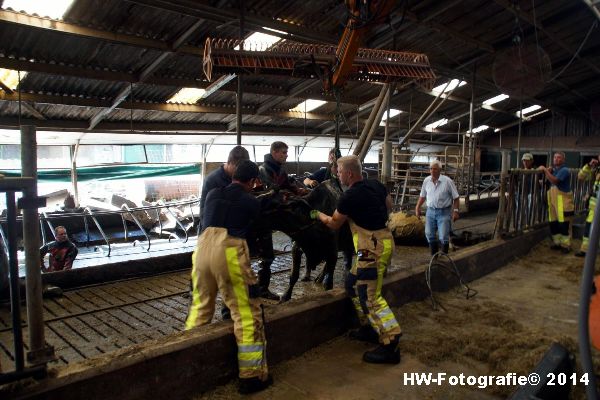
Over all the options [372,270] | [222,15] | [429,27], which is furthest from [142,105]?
[372,270]

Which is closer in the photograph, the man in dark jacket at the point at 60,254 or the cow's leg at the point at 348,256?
the cow's leg at the point at 348,256

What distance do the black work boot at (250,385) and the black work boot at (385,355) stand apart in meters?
0.91

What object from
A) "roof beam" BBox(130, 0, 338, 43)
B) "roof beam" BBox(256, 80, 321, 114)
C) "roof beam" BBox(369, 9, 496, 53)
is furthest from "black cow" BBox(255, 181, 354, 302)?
"roof beam" BBox(256, 80, 321, 114)

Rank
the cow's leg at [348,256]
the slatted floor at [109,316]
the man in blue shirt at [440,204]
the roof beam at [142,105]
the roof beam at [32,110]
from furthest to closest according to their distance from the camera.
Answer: the roof beam at [32,110]
the roof beam at [142,105]
the man in blue shirt at [440,204]
the cow's leg at [348,256]
the slatted floor at [109,316]

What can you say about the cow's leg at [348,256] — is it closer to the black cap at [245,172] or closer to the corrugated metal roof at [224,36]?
the black cap at [245,172]

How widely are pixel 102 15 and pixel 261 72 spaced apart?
368cm

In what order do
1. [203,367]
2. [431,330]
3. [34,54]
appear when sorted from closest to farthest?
[203,367] → [431,330] → [34,54]

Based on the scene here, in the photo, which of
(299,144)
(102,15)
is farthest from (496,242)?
(299,144)

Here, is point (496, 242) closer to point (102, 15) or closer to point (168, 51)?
point (168, 51)

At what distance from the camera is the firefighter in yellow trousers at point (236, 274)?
300cm

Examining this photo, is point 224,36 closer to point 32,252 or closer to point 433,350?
point 32,252

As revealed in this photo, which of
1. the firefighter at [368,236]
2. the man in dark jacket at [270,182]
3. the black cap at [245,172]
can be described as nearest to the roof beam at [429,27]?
the man in dark jacket at [270,182]

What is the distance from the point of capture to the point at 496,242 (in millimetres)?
6680

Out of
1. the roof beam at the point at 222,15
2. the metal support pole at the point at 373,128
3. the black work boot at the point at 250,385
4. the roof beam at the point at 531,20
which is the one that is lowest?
the black work boot at the point at 250,385
